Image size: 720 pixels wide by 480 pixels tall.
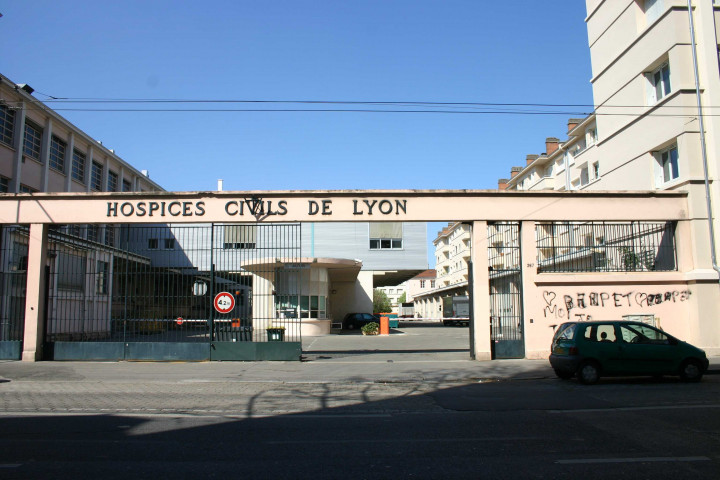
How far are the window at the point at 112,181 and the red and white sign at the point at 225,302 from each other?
2602 cm

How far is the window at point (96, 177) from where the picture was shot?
36.3 meters

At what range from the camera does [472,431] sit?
775 cm

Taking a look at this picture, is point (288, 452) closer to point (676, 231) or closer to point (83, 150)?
point (676, 231)

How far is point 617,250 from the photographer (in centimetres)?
1789

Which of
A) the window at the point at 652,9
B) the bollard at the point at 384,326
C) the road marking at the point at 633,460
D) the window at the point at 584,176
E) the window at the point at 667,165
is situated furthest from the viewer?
the window at the point at 584,176

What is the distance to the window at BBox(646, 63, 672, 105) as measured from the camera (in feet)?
64.5

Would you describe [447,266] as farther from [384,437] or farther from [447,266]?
[384,437]

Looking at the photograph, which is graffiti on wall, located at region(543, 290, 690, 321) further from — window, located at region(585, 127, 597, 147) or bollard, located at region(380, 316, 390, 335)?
window, located at region(585, 127, 597, 147)

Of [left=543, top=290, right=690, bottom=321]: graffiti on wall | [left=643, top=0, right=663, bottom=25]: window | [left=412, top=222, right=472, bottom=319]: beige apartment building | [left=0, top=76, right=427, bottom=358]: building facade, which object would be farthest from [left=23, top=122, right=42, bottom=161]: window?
[left=412, top=222, right=472, bottom=319]: beige apartment building

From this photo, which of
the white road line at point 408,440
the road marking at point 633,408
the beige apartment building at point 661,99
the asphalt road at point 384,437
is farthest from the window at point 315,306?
the white road line at point 408,440

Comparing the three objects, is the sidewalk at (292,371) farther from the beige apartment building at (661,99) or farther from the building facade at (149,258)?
the beige apartment building at (661,99)

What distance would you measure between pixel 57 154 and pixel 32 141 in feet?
9.19

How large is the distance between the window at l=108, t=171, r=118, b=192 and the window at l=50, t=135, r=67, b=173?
638 centimetres

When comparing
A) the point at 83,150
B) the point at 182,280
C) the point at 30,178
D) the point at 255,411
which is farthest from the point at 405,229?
the point at 255,411
